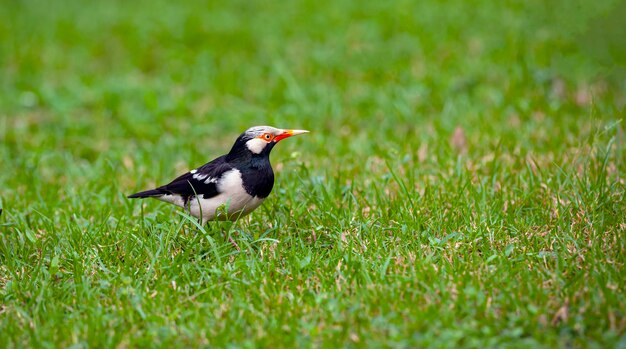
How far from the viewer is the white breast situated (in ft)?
14.5

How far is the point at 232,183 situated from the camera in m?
4.43

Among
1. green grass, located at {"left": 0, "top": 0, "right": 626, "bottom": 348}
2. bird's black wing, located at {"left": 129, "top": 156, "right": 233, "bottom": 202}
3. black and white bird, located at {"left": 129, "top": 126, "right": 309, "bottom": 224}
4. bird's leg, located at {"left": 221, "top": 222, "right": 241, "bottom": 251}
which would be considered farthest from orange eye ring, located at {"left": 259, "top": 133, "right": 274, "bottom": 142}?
bird's leg, located at {"left": 221, "top": 222, "right": 241, "bottom": 251}

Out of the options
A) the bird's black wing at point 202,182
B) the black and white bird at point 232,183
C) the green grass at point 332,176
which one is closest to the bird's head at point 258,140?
the black and white bird at point 232,183

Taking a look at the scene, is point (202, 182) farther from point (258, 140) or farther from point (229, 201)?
point (258, 140)

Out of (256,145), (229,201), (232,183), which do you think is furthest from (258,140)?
(229,201)

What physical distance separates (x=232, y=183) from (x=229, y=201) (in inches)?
4.6

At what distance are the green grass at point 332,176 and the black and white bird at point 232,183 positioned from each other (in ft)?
0.60

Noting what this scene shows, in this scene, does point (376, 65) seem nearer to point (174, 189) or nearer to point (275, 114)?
point (275, 114)

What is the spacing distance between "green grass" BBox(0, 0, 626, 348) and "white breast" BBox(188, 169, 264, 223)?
142 mm

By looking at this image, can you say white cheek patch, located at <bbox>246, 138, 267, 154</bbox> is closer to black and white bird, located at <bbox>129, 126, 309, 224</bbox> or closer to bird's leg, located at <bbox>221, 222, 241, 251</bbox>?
black and white bird, located at <bbox>129, 126, 309, 224</bbox>

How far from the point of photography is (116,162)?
6.66 metres

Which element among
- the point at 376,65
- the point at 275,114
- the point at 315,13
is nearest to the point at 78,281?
the point at 275,114

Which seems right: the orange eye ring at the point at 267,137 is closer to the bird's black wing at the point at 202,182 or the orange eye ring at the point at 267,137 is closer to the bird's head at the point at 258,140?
the bird's head at the point at 258,140

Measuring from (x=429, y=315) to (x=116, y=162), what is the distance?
13.5 ft
